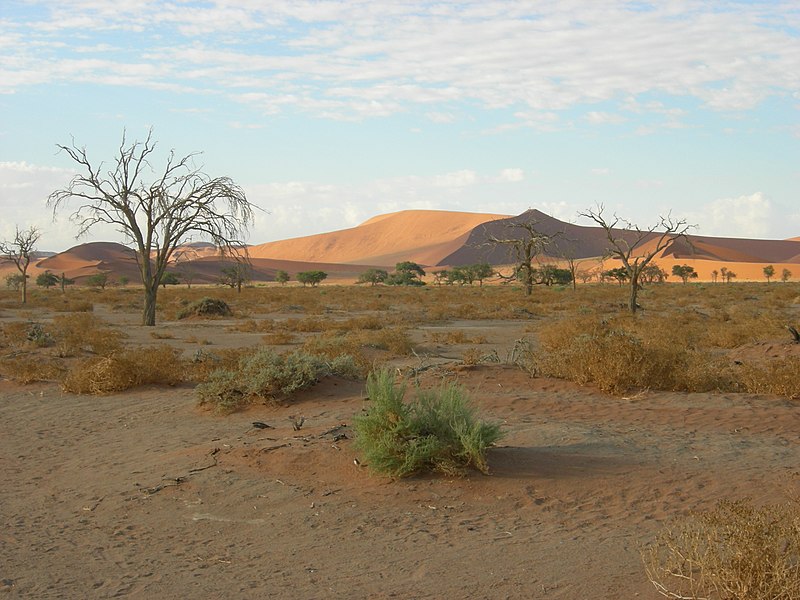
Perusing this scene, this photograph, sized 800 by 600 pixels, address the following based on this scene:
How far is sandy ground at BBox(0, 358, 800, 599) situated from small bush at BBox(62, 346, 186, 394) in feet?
7.08

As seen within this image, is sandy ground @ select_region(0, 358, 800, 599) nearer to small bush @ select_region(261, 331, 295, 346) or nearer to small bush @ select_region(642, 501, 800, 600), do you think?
small bush @ select_region(642, 501, 800, 600)

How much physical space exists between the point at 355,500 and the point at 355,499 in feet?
0.07

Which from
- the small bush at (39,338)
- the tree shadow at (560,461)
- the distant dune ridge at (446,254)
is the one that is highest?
the distant dune ridge at (446,254)

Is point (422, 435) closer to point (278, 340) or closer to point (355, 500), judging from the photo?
point (355, 500)

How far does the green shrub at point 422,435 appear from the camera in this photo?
7699mm

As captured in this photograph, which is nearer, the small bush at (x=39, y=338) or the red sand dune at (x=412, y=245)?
the small bush at (x=39, y=338)

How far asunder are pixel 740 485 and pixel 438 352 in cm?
1232

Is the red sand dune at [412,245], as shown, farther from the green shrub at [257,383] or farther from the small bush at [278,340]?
the green shrub at [257,383]

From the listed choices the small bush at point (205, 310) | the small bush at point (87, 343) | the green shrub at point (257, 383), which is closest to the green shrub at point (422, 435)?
the green shrub at point (257, 383)

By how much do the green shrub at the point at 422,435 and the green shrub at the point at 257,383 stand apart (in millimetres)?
3940

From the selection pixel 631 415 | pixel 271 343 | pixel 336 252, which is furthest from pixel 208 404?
pixel 336 252

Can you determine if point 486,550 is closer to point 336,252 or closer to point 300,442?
point 300,442

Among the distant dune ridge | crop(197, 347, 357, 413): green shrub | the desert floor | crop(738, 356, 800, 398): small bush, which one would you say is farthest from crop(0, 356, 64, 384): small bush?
the distant dune ridge

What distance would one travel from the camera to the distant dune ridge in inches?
4980
